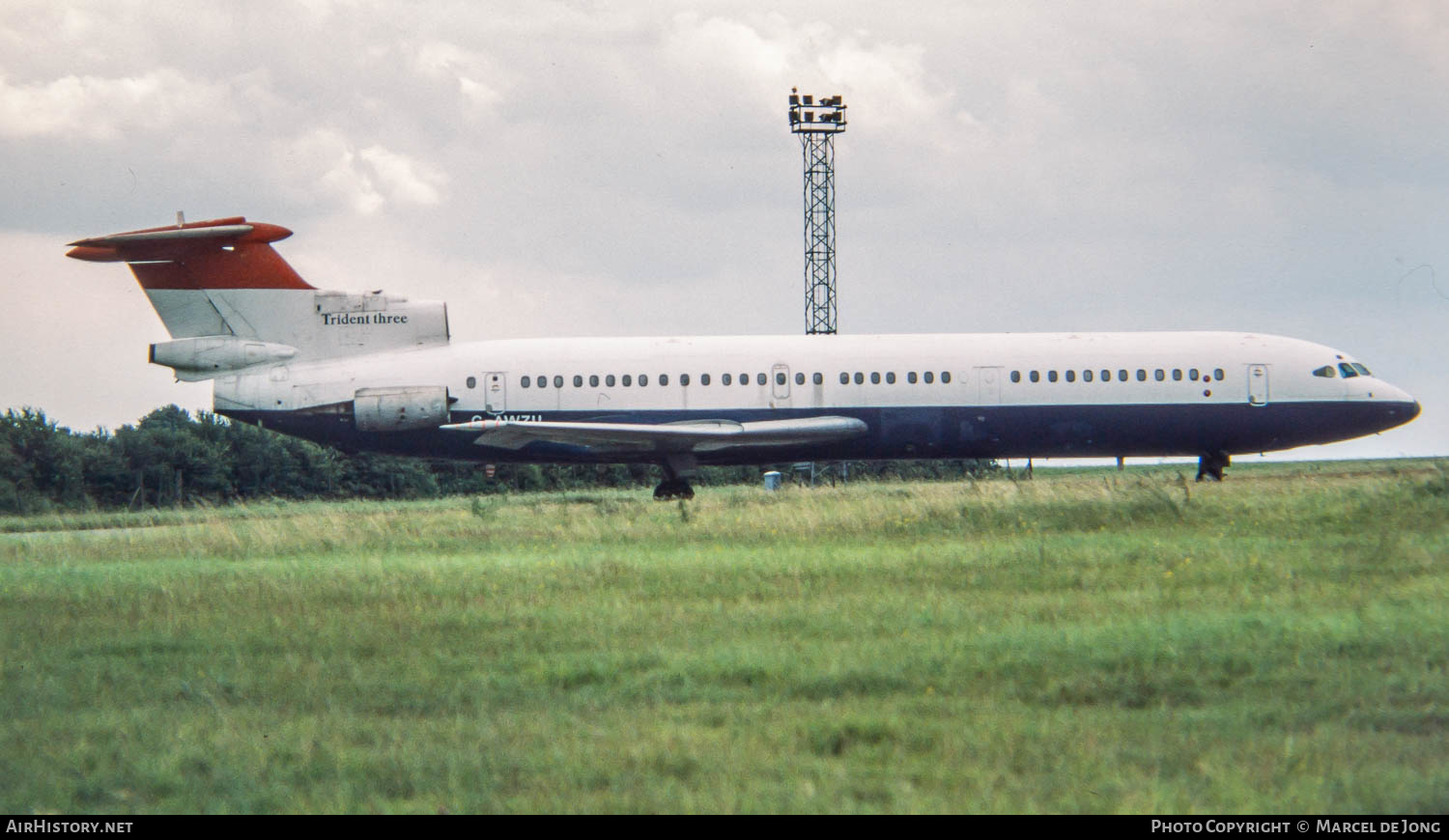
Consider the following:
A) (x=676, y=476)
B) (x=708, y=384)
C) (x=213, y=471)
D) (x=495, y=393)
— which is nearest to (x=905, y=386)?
(x=708, y=384)

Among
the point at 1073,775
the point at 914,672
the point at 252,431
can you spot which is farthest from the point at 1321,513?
the point at 252,431

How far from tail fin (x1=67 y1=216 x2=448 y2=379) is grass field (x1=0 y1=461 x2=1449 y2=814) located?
12663 mm

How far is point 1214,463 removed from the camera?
28234 millimetres

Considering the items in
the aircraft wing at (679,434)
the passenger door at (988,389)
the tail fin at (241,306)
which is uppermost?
the tail fin at (241,306)

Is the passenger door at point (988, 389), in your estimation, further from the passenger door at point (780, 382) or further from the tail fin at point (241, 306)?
the tail fin at point (241, 306)

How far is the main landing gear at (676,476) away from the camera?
1058 inches

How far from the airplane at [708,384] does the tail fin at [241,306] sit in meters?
0.04

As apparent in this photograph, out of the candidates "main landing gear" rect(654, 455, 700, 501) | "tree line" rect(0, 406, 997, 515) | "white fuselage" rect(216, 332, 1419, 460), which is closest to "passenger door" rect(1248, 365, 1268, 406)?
"white fuselage" rect(216, 332, 1419, 460)

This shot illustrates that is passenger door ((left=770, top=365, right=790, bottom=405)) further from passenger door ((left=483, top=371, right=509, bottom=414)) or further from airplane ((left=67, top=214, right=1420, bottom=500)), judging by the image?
passenger door ((left=483, top=371, right=509, bottom=414))

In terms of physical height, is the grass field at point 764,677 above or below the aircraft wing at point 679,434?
below

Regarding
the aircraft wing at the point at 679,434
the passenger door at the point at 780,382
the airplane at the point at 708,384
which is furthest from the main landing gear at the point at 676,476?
the passenger door at the point at 780,382

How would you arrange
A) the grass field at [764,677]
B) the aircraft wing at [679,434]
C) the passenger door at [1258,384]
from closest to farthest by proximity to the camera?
1. the grass field at [764,677]
2. the aircraft wing at [679,434]
3. the passenger door at [1258,384]
